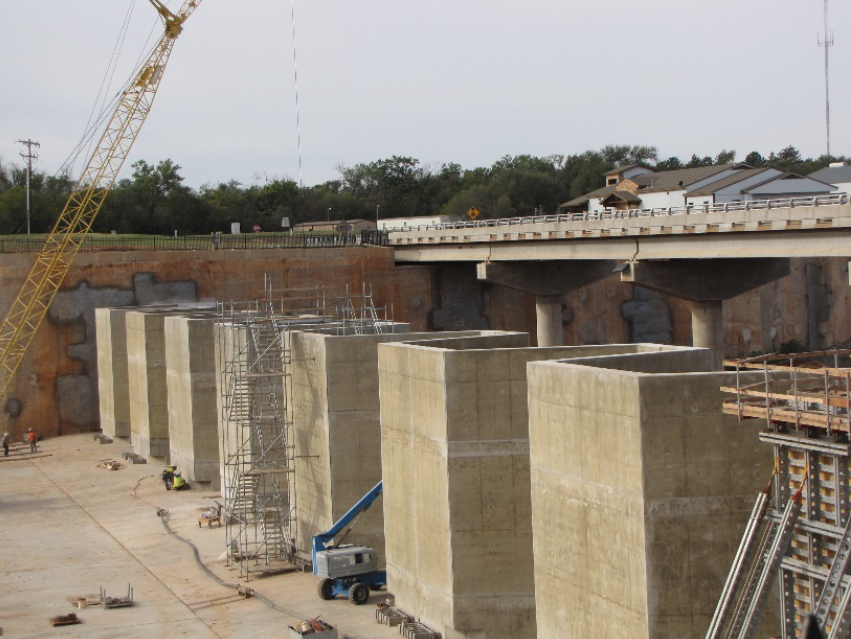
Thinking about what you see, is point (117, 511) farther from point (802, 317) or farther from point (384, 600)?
point (802, 317)

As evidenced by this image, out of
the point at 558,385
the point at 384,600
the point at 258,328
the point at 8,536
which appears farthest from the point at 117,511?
the point at 558,385

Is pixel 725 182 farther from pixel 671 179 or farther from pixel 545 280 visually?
pixel 545 280

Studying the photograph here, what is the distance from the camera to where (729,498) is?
19.5 m

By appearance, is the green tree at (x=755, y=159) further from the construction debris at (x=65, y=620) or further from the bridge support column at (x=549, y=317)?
the construction debris at (x=65, y=620)

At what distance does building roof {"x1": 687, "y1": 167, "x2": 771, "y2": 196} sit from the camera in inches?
3382

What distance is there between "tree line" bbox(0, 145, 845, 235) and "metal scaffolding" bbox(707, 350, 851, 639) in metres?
99.2

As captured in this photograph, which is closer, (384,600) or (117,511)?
(384,600)

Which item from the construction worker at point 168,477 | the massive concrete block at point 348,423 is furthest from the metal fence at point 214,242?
the massive concrete block at point 348,423

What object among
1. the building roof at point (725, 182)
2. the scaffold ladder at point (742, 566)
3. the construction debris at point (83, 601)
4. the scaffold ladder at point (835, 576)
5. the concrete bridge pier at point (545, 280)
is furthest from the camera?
the building roof at point (725, 182)

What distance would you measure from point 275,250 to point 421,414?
4702 cm

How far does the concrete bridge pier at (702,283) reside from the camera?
54344 mm

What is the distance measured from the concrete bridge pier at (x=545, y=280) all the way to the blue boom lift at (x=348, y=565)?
37.9m

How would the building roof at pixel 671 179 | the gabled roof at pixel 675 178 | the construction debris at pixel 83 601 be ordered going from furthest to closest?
the building roof at pixel 671 179
the gabled roof at pixel 675 178
the construction debris at pixel 83 601

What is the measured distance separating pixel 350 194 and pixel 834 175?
84.5 meters
